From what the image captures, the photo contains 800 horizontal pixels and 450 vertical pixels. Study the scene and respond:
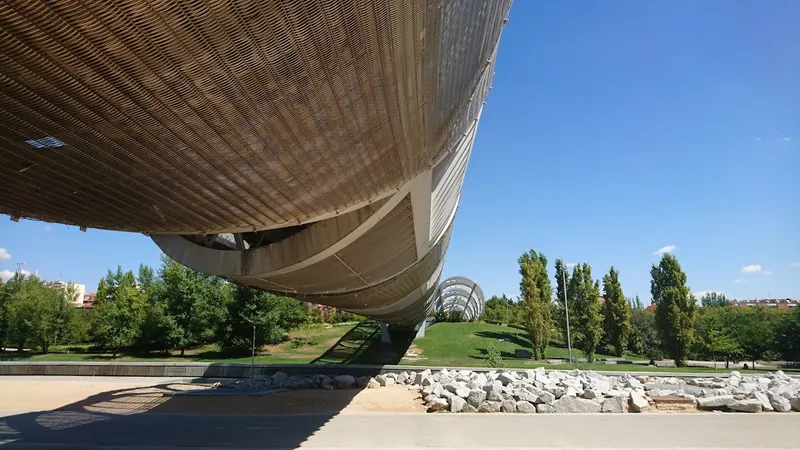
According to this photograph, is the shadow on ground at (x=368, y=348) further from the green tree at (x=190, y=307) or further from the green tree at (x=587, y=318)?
the green tree at (x=587, y=318)

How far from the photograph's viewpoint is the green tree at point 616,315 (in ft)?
134

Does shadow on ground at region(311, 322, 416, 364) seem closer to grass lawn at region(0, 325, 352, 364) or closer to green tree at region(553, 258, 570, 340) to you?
grass lawn at region(0, 325, 352, 364)

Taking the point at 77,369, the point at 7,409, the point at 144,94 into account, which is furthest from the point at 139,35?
the point at 77,369

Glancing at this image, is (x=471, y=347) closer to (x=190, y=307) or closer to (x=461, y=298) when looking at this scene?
(x=190, y=307)

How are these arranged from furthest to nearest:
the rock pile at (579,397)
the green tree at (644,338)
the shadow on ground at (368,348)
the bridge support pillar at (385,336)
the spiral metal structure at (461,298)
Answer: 1. the spiral metal structure at (461,298)
2. the green tree at (644,338)
3. the bridge support pillar at (385,336)
4. the shadow on ground at (368,348)
5. the rock pile at (579,397)

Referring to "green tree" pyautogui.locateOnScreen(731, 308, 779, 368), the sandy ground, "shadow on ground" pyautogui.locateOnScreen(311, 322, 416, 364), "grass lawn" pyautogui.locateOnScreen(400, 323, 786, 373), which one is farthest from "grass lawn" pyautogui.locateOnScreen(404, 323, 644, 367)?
"green tree" pyautogui.locateOnScreen(731, 308, 779, 368)

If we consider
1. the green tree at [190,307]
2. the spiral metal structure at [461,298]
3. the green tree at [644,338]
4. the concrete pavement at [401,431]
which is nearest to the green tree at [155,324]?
the green tree at [190,307]

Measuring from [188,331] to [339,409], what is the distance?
2601cm

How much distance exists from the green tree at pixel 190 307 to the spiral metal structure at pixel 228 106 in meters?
30.2

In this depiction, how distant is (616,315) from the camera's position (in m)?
41.4

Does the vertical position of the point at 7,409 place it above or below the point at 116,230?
below

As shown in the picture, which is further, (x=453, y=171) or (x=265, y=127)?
(x=453, y=171)

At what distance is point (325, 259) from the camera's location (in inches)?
414

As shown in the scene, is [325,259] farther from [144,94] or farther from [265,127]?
[144,94]
